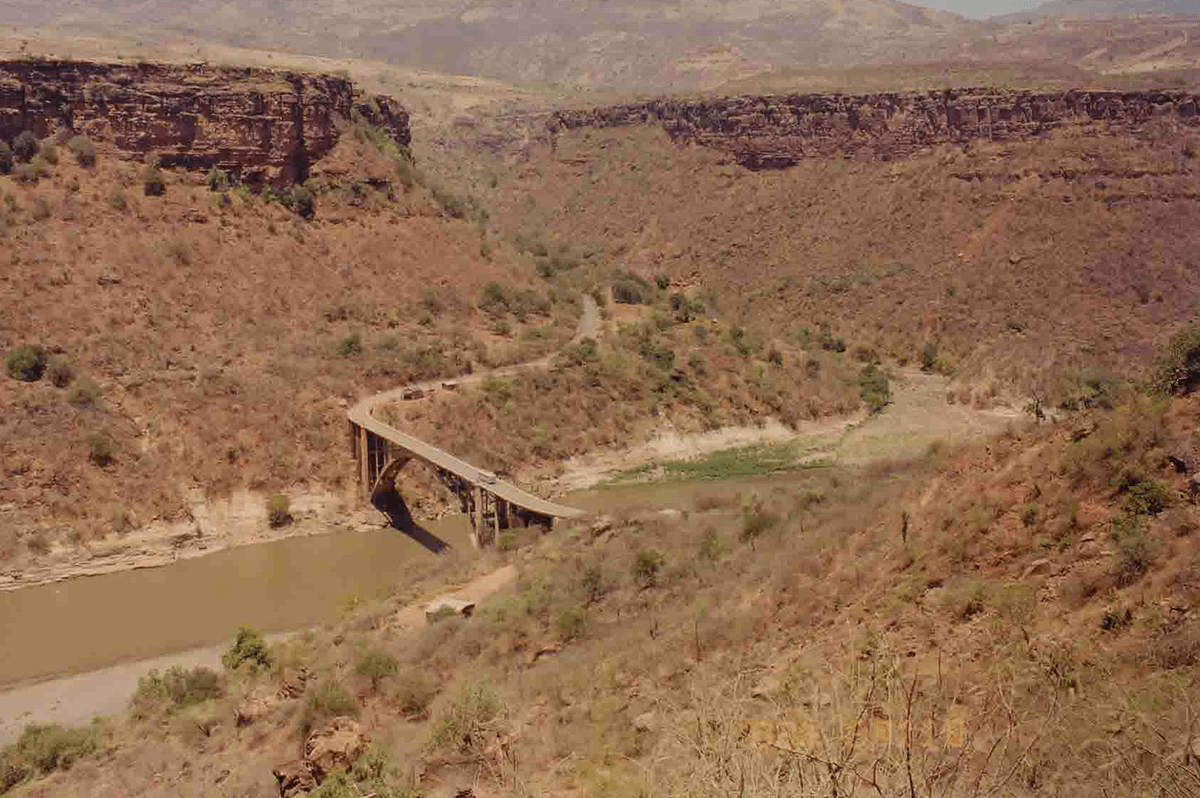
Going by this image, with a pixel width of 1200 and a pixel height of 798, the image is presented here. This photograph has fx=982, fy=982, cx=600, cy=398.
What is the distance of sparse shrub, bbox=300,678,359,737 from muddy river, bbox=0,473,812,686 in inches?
475

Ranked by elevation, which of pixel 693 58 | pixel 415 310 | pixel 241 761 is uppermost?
pixel 693 58

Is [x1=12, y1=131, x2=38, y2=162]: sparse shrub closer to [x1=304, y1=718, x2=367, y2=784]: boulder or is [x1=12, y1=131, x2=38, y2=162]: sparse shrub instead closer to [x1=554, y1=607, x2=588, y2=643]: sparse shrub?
[x1=554, y1=607, x2=588, y2=643]: sparse shrub

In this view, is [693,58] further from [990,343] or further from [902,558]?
[902,558]

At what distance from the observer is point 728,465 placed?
46.0 metres

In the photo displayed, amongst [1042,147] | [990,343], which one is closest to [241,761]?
→ [990,343]

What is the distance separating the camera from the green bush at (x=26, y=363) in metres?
40.1

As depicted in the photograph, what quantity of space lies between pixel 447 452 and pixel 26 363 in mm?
17452

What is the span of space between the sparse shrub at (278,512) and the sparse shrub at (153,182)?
70.8 feet

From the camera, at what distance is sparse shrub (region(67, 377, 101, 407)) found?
39.6 metres

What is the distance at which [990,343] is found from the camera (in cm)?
5912

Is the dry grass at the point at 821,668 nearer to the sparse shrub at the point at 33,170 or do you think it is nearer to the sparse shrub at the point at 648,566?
the sparse shrub at the point at 648,566

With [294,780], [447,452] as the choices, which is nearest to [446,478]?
[447,452]

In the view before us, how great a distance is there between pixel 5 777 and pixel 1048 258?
202 ft

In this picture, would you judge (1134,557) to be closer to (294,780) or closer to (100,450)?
(294,780)
